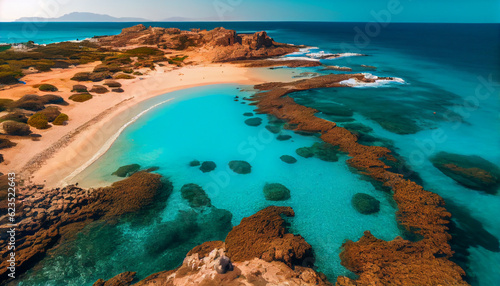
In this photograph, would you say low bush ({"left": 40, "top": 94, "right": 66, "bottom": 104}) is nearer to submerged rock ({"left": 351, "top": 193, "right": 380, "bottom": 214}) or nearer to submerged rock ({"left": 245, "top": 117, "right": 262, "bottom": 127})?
submerged rock ({"left": 245, "top": 117, "right": 262, "bottom": 127})

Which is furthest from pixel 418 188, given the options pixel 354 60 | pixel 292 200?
pixel 354 60

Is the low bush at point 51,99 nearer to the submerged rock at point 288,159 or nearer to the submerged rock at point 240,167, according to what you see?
the submerged rock at point 240,167

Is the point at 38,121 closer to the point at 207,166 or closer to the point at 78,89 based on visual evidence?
the point at 78,89

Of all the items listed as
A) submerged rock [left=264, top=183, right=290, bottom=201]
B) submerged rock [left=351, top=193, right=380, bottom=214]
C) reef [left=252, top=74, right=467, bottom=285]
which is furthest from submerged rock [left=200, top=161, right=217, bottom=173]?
reef [left=252, top=74, right=467, bottom=285]

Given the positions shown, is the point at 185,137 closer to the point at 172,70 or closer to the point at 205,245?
the point at 205,245

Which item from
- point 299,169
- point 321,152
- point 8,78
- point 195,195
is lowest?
point 195,195

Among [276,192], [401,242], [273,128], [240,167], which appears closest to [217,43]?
[273,128]

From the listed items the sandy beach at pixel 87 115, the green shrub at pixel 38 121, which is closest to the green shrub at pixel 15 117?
the green shrub at pixel 38 121
